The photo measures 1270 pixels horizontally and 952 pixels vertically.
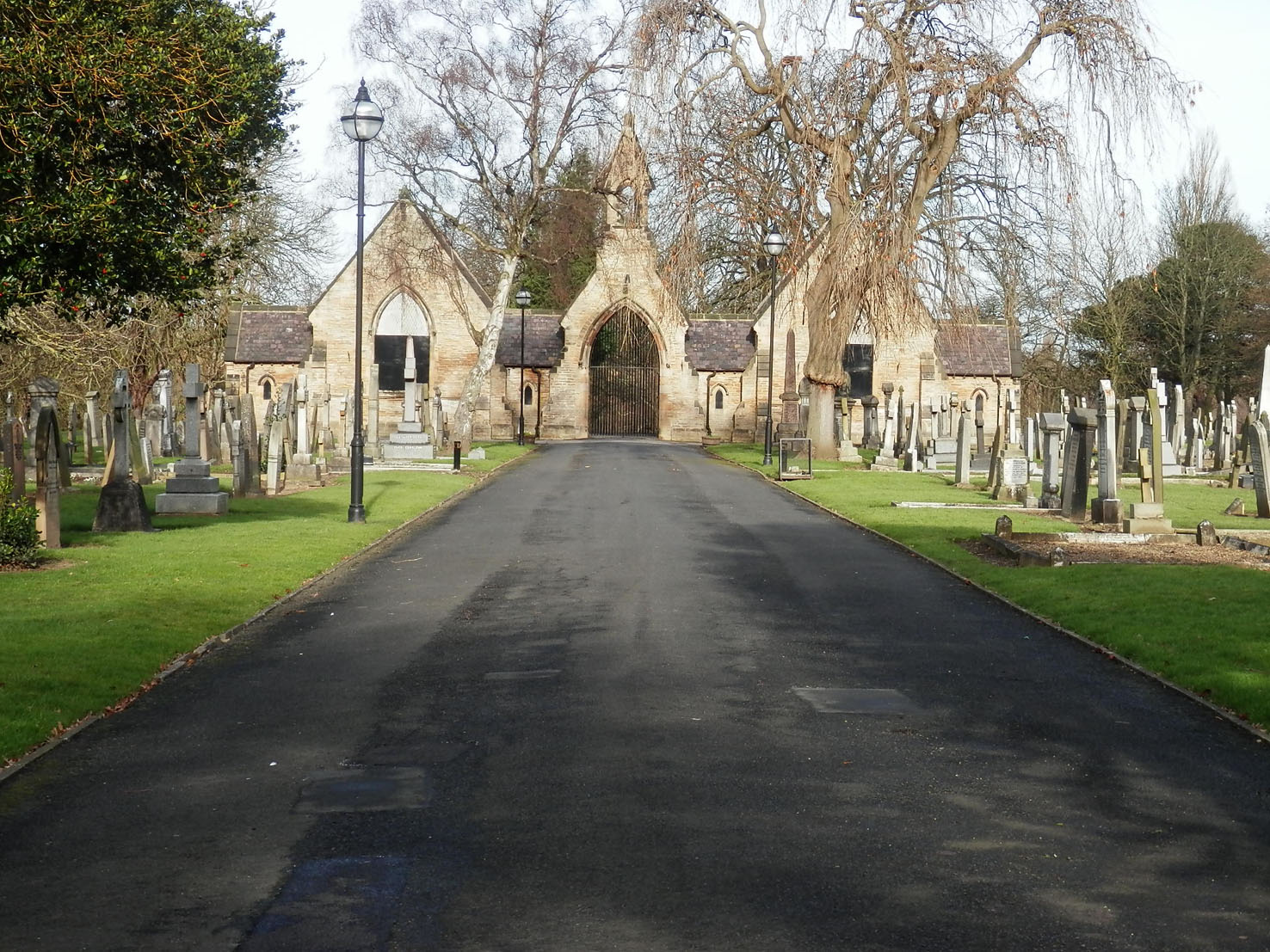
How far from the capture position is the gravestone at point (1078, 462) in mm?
20516

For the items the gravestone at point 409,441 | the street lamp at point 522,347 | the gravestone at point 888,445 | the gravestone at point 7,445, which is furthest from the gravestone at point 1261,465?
the street lamp at point 522,347

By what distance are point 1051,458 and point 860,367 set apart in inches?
1437

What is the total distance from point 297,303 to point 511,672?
57.5 m

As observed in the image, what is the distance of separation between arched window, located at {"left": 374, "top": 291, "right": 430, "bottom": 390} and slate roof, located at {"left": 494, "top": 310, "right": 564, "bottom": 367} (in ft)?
10.6

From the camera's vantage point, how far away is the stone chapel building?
192 ft

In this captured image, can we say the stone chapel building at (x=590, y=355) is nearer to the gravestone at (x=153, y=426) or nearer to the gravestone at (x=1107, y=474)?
the gravestone at (x=153, y=426)

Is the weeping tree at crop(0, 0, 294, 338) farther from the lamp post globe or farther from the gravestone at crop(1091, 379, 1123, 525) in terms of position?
the lamp post globe

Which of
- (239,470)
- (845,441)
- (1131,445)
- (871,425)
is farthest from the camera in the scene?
(871,425)

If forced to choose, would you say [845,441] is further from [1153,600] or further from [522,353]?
[1153,600]

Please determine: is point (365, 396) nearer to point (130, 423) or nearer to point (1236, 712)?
point (130, 423)

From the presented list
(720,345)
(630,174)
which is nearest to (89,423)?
(630,174)

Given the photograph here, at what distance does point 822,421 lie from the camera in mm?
40156

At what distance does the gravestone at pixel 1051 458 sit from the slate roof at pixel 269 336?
3916 centimetres

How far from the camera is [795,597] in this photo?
44.6 ft
